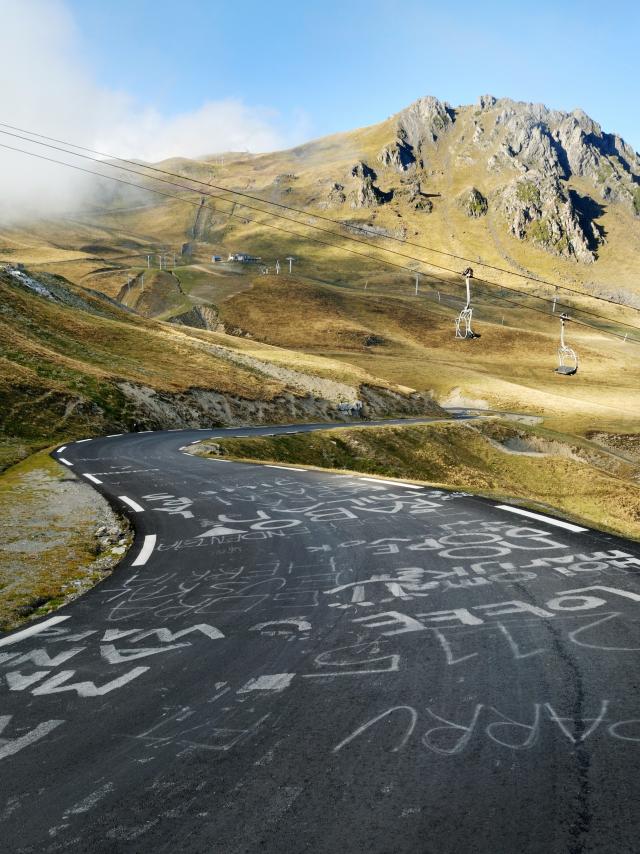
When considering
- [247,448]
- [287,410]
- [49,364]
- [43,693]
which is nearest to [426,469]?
[247,448]

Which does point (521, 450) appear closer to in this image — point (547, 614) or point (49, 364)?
point (49, 364)

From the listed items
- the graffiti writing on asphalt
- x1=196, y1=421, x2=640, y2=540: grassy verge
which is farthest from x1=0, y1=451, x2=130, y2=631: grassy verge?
x1=196, y1=421, x2=640, y2=540: grassy verge

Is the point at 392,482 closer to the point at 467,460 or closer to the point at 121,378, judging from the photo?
the point at 467,460

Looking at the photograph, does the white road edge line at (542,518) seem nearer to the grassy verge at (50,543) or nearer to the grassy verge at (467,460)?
the grassy verge at (50,543)

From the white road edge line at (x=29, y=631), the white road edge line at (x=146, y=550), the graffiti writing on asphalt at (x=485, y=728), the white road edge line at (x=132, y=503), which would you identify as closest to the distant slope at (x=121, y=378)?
the white road edge line at (x=132, y=503)

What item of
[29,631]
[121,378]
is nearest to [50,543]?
[29,631]

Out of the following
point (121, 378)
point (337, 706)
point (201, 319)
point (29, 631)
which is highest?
point (201, 319)

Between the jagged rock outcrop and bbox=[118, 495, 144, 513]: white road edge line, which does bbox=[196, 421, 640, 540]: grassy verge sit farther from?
the jagged rock outcrop
